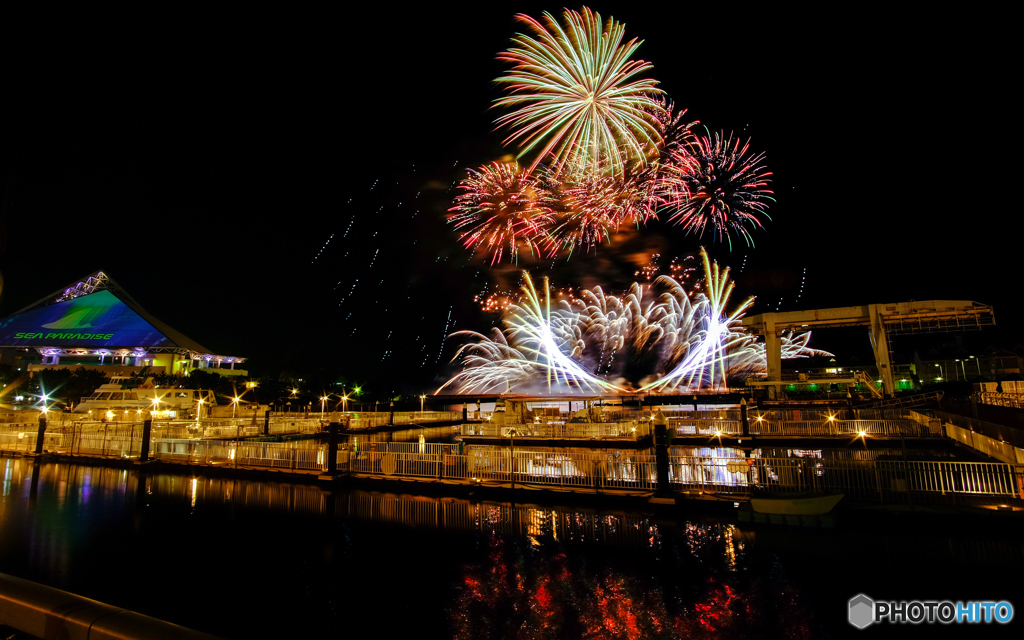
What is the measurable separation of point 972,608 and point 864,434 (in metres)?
26.5

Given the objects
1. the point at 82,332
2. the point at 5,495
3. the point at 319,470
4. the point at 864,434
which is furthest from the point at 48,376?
the point at 864,434

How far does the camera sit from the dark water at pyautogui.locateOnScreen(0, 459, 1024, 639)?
24.3 ft

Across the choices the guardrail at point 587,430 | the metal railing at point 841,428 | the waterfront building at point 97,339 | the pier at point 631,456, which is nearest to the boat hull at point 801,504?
the pier at point 631,456

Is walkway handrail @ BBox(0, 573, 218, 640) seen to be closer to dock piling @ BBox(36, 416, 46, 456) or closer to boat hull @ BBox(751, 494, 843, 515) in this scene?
boat hull @ BBox(751, 494, 843, 515)

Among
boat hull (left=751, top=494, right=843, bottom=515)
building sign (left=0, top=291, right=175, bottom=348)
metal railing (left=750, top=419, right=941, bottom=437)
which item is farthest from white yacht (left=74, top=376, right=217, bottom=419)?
building sign (left=0, top=291, right=175, bottom=348)

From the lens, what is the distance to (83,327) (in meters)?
98.4

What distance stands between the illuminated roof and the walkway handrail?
107099 mm

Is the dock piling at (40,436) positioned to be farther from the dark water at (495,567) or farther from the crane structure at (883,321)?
the crane structure at (883,321)

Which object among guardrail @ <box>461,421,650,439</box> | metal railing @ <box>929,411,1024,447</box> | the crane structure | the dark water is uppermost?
the crane structure

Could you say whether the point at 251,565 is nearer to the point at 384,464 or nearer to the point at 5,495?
the point at 384,464

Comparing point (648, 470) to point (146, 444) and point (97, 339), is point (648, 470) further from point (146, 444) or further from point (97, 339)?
point (97, 339)

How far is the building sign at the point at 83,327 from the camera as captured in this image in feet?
308

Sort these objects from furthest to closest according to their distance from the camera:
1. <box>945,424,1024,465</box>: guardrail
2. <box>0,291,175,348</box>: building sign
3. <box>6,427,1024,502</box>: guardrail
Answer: <box>0,291,175,348</box>: building sign → <box>945,424,1024,465</box>: guardrail → <box>6,427,1024,502</box>: guardrail

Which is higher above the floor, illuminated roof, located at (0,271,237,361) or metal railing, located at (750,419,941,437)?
illuminated roof, located at (0,271,237,361)
